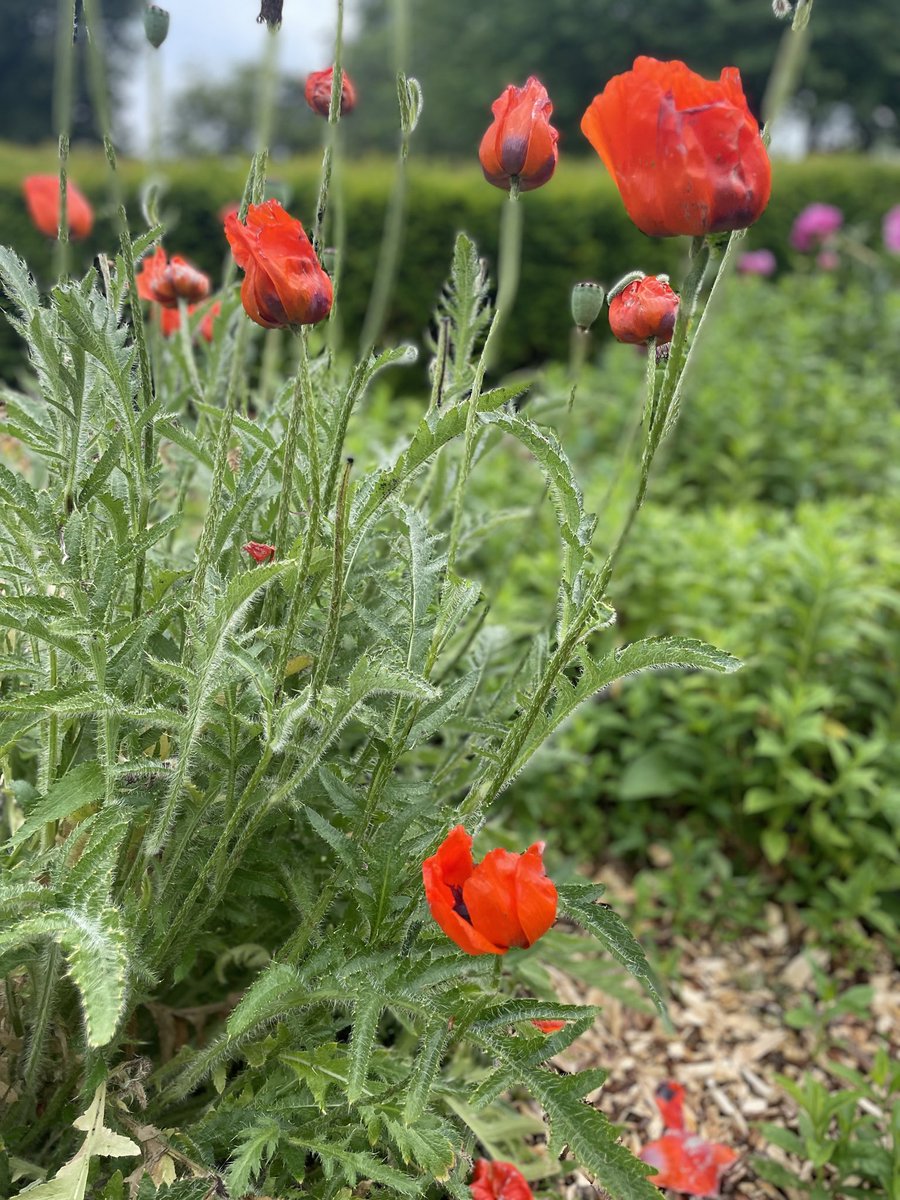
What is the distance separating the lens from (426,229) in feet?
25.9

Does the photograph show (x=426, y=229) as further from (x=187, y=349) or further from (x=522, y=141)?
(x=522, y=141)

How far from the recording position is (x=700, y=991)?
2.45 meters

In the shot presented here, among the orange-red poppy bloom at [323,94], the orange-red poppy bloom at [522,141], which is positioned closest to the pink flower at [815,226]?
the orange-red poppy bloom at [323,94]

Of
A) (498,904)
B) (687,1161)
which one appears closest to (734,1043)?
(687,1161)

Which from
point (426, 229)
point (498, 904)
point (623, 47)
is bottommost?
point (426, 229)

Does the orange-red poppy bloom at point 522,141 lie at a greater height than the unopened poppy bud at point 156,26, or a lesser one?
lesser

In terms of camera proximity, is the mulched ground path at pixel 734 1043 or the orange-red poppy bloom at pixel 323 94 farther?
the mulched ground path at pixel 734 1043

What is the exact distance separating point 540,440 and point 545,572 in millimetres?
2149

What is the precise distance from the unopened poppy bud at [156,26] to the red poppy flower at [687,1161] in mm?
1667

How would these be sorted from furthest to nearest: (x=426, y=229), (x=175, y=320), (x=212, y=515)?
1. (x=426, y=229)
2. (x=175, y=320)
3. (x=212, y=515)

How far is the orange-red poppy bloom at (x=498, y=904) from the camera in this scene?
1.02 m

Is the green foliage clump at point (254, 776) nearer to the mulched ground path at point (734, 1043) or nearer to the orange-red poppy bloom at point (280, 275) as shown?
the orange-red poppy bloom at point (280, 275)

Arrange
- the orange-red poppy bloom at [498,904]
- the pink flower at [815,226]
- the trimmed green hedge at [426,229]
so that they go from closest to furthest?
the orange-red poppy bloom at [498,904]
the pink flower at [815,226]
the trimmed green hedge at [426,229]

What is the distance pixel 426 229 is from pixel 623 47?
23.5 m
